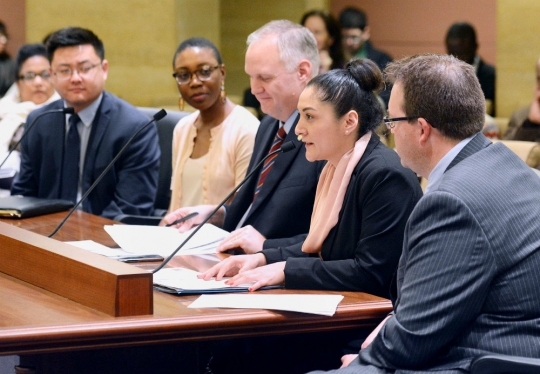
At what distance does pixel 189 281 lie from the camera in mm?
2275

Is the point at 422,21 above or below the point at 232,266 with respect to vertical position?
above

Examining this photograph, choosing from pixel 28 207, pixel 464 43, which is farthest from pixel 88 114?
pixel 464 43

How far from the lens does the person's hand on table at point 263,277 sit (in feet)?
7.25

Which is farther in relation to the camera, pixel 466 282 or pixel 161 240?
pixel 161 240

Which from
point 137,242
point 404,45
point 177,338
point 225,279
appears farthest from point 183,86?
point 404,45

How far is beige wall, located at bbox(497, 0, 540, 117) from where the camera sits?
5.63 m

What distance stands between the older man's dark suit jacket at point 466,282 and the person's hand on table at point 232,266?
0.66 metres

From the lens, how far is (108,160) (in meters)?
3.91

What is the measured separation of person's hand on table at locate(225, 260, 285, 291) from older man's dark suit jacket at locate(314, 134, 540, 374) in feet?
1.58

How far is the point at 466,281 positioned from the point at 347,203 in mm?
679

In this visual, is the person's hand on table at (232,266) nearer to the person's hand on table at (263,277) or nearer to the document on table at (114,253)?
the person's hand on table at (263,277)

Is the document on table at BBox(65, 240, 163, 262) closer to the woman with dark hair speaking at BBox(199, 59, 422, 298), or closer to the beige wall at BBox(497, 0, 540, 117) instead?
the woman with dark hair speaking at BBox(199, 59, 422, 298)

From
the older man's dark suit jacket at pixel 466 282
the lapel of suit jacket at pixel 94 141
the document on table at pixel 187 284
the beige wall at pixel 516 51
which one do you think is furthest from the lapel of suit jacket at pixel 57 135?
the beige wall at pixel 516 51

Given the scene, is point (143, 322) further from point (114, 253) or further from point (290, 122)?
A: point (290, 122)
